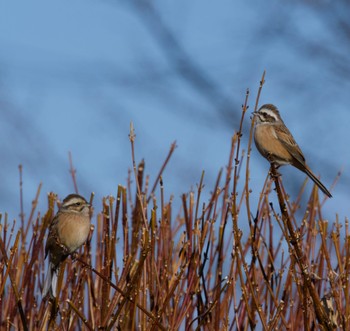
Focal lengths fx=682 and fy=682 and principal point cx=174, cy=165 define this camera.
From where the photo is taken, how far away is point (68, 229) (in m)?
5.07

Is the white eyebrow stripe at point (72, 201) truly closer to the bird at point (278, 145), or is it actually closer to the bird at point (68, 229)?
the bird at point (68, 229)

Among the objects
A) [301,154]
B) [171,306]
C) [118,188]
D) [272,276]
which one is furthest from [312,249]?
[301,154]

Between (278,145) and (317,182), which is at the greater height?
(278,145)

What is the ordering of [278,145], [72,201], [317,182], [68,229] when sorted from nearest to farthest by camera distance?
[317,182], [68,229], [72,201], [278,145]

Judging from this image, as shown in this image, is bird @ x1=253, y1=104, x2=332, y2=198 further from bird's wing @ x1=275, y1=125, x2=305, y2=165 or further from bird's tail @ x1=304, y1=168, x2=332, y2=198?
bird's tail @ x1=304, y1=168, x2=332, y2=198

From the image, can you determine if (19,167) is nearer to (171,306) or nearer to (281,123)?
(171,306)

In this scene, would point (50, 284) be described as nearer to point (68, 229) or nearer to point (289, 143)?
point (68, 229)

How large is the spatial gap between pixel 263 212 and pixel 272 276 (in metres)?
0.40

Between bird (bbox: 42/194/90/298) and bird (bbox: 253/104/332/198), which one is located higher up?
bird (bbox: 253/104/332/198)

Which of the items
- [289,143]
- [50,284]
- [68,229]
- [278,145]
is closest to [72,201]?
[68,229]

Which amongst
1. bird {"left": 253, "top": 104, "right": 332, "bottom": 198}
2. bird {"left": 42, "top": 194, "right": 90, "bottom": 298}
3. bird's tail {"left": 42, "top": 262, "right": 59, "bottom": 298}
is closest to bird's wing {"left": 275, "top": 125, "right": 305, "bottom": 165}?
bird {"left": 253, "top": 104, "right": 332, "bottom": 198}

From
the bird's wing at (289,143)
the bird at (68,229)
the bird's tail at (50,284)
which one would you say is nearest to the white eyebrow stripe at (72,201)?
the bird at (68,229)

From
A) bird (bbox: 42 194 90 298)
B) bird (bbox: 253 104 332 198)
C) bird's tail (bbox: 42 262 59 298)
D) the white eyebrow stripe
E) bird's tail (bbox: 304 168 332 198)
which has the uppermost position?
bird (bbox: 253 104 332 198)

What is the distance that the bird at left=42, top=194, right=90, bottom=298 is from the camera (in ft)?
15.7
